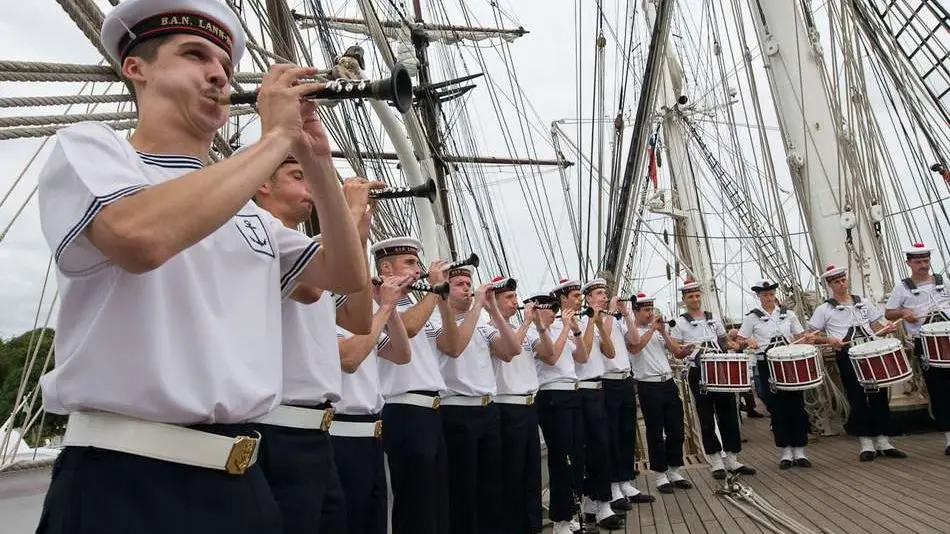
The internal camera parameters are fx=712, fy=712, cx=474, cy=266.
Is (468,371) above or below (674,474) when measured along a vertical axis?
above

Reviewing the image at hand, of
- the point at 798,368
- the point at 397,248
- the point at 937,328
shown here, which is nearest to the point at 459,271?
the point at 397,248

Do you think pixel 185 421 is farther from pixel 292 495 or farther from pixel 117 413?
pixel 292 495

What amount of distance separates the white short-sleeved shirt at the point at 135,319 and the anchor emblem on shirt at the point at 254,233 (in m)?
0.10

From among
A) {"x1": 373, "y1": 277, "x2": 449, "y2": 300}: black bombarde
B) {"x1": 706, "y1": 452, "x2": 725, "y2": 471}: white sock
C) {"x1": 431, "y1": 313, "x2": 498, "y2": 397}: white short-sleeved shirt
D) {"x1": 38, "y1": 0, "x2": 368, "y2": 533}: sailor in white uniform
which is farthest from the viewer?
{"x1": 706, "y1": 452, "x2": 725, "y2": 471}: white sock

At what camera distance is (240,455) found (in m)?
1.33

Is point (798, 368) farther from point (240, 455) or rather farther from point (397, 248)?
point (240, 455)

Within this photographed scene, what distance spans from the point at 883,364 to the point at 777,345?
147cm

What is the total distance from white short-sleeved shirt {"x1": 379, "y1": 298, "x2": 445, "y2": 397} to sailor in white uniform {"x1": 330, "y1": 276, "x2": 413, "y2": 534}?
2.39 ft

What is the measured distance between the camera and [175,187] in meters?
1.15

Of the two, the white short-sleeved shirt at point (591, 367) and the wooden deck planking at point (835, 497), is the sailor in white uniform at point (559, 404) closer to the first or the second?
the white short-sleeved shirt at point (591, 367)

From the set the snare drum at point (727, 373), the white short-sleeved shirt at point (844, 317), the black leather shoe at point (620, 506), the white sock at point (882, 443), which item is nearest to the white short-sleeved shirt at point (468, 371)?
the black leather shoe at point (620, 506)

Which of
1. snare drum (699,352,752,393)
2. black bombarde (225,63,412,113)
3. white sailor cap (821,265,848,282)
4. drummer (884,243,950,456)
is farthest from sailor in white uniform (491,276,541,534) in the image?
drummer (884,243,950,456)

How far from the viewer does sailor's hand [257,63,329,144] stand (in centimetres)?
135

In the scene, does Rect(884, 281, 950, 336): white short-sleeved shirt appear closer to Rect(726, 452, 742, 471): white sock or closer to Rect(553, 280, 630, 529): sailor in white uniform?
Rect(726, 452, 742, 471): white sock
